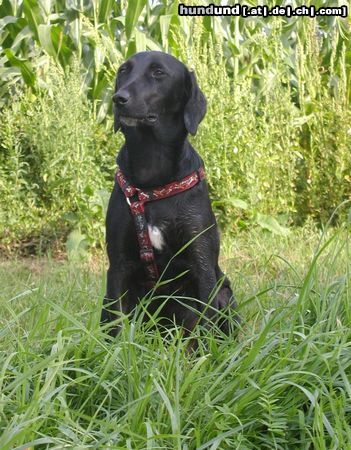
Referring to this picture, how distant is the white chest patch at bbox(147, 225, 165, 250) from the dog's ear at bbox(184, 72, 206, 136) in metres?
0.45

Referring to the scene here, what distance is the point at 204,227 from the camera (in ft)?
10.5

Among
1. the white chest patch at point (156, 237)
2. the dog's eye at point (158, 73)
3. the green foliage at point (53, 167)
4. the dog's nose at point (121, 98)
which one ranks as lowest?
the green foliage at point (53, 167)

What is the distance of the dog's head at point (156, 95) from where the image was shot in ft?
10.3

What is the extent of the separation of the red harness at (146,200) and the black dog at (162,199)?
0.02 m

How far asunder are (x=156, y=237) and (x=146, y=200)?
0.16 metres

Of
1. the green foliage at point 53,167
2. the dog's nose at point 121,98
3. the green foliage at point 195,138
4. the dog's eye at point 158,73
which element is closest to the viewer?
the dog's nose at point 121,98

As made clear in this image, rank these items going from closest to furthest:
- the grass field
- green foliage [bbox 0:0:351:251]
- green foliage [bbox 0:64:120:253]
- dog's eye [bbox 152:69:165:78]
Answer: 1. the grass field
2. dog's eye [bbox 152:69:165:78]
3. green foliage [bbox 0:64:120:253]
4. green foliage [bbox 0:0:351:251]

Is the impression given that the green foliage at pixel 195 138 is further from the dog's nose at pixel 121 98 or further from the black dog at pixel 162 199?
the dog's nose at pixel 121 98

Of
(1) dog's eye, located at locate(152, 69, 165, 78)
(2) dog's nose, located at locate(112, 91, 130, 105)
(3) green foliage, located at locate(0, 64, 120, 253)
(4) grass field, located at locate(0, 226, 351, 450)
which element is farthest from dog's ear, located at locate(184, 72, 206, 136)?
(3) green foliage, located at locate(0, 64, 120, 253)

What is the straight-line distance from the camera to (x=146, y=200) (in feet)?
10.5

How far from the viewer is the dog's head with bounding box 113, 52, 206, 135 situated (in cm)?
313

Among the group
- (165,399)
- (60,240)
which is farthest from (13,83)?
(165,399)

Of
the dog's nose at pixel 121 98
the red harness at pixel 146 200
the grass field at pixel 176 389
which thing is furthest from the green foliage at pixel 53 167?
the grass field at pixel 176 389

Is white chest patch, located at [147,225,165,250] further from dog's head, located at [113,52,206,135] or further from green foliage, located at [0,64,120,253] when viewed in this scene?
green foliage, located at [0,64,120,253]
